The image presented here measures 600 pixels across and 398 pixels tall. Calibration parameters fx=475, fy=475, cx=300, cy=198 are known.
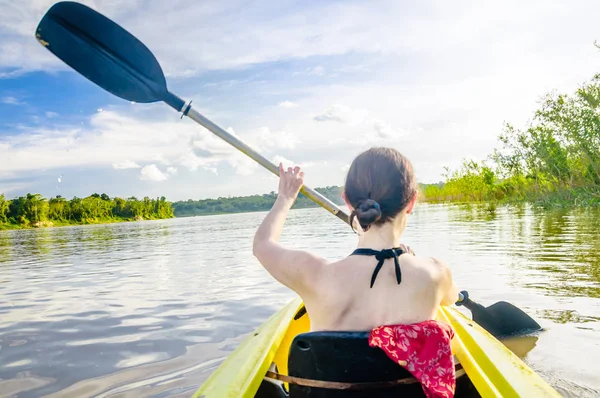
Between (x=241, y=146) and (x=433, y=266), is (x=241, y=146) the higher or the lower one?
the higher one

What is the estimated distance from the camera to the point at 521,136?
28.4 metres

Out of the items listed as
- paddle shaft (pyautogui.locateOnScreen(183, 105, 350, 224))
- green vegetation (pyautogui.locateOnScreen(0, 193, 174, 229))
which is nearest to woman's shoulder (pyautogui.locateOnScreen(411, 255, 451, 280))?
paddle shaft (pyautogui.locateOnScreen(183, 105, 350, 224))

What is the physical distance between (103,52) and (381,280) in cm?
260

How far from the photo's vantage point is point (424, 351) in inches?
62.2

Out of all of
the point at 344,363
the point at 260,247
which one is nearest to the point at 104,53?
the point at 260,247

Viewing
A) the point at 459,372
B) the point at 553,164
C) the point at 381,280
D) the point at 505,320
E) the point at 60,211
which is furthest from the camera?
the point at 60,211

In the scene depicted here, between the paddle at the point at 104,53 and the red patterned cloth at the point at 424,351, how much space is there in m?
Answer: 1.99

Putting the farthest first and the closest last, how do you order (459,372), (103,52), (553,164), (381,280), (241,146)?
(553,164) < (103,52) < (241,146) < (459,372) < (381,280)

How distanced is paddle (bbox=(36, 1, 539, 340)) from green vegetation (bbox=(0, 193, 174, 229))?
271 ft

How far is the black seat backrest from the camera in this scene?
60.6 inches

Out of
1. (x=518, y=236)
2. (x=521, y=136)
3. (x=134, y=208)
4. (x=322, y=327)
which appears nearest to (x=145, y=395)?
(x=322, y=327)

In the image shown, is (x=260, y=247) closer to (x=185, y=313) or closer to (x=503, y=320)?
(x=503, y=320)

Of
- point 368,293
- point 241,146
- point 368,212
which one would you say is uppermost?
point 241,146

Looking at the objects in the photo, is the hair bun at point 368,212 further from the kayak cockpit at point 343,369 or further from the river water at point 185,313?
the river water at point 185,313
